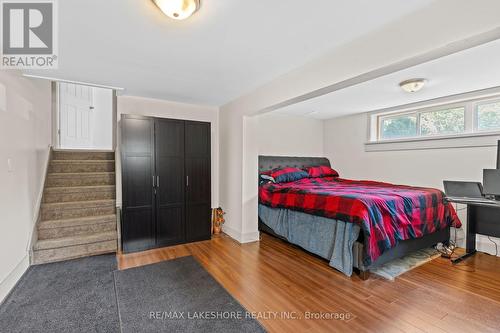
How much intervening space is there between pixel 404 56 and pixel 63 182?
4.53 meters

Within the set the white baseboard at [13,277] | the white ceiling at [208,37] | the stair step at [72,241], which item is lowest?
the white baseboard at [13,277]

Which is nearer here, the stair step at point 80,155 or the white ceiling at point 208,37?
the white ceiling at point 208,37

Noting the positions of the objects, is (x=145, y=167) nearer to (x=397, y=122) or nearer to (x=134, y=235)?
(x=134, y=235)

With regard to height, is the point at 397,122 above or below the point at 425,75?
below

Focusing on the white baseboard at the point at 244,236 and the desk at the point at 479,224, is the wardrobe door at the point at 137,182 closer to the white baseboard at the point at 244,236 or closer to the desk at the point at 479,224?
the white baseboard at the point at 244,236

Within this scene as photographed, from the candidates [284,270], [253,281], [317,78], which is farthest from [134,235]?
[317,78]

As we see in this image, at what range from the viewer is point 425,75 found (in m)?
2.90

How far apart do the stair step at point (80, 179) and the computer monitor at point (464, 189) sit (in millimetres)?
4885

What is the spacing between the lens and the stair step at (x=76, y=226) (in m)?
3.07

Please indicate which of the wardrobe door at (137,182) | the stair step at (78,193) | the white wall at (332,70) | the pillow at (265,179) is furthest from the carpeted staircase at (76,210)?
the pillow at (265,179)

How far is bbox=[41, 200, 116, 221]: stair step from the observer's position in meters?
3.23

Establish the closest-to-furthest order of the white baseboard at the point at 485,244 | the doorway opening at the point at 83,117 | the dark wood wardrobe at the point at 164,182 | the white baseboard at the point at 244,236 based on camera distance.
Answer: the white baseboard at the point at 485,244 → the dark wood wardrobe at the point at 164,182 → the white baseboard at the point at 244,236 → the doorway opening at the point at 83,117

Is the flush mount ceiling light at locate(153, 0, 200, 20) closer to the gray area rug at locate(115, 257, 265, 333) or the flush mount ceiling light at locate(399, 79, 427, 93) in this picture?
the gray area rug at locate(115, 257, 265, 333)

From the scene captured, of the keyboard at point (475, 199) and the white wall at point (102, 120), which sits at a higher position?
the white wall at point (102, 120)
